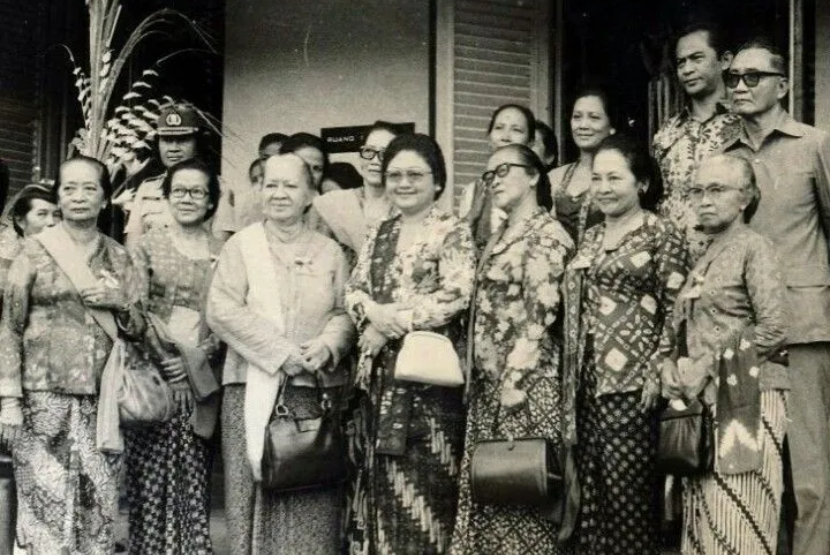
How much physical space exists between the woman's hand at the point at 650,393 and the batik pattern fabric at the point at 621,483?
4 cm

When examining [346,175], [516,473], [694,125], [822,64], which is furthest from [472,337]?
[346,175]

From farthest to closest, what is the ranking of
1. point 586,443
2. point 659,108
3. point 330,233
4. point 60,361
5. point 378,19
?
1. point 378,19
2. point 659,108
3. point 330,233
4. point 60,361
5. point 586,443

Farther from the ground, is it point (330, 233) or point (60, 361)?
point (330, 233)

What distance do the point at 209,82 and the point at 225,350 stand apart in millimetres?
3552

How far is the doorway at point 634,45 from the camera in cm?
702

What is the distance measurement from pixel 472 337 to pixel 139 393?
1341mm

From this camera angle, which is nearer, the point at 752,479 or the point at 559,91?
the point at 752,479

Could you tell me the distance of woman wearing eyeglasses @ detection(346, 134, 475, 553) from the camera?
4.90 meters

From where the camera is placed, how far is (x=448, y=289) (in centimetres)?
488

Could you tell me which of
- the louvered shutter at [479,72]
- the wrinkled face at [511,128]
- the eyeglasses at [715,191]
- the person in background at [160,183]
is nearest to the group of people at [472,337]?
the eyeglasses at [715,191]

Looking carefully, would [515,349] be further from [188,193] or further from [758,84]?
[188,193]

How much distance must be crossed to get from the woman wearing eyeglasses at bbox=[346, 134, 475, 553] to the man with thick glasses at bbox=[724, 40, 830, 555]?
1.17 metres

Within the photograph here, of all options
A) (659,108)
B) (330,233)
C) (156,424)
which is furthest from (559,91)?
(156,424)

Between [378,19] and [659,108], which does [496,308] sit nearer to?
[659,108]
